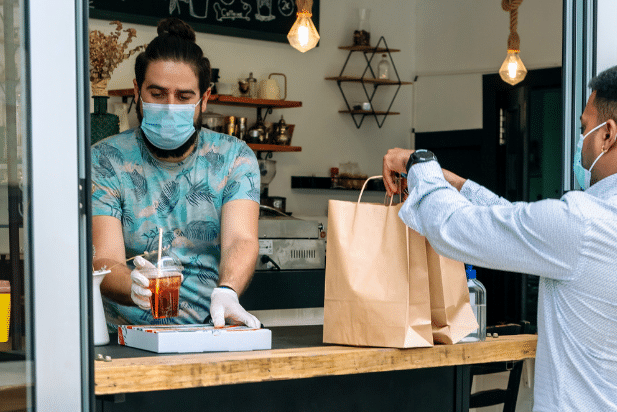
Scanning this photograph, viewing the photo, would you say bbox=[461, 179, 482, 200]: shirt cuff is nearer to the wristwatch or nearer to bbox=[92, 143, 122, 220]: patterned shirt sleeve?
the wristwatch

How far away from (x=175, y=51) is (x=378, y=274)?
979mm


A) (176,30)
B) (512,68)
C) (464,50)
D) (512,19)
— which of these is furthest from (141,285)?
(464,50)

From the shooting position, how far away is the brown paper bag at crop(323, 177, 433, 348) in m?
1.79

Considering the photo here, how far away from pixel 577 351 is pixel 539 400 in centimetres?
14

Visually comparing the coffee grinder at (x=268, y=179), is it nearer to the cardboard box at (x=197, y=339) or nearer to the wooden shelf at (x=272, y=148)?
the wooden shelf at (x=272, y=148)

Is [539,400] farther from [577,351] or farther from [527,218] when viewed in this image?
[527,218]

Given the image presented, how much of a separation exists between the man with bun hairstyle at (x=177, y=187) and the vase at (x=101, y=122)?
5.11ft

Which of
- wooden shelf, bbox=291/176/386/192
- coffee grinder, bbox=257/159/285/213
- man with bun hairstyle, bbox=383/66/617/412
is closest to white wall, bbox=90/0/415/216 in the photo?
wooden shelf, bbox=291/176/386/192

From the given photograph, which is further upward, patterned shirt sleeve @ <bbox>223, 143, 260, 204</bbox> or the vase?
the vase

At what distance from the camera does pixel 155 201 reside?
231 centimetres

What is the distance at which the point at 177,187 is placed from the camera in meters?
2.33

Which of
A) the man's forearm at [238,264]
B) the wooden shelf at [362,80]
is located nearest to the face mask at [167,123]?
the man's forearm at [238,264]

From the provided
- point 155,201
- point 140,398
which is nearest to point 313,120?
point 155,201

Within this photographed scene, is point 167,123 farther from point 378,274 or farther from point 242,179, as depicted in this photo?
point 378,274
